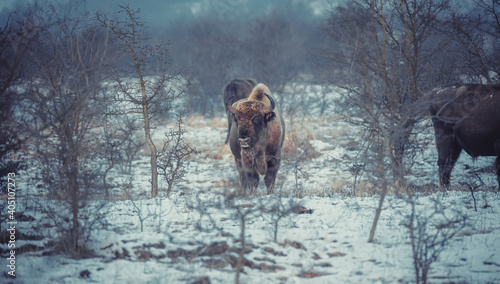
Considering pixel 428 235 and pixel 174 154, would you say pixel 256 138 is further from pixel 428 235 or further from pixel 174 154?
pixel 428 235

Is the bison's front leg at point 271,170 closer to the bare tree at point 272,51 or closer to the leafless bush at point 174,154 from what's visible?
the leafless bush at point 174,154

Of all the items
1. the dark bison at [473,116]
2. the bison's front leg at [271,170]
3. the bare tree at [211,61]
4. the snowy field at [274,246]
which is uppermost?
the bare tree at [211,61]

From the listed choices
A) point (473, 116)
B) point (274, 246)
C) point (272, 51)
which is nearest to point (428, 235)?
point (274, 246)

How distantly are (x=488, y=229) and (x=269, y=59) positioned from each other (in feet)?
67.5

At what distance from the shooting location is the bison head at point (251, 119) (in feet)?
25.2

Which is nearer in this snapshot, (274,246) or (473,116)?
(274,246)

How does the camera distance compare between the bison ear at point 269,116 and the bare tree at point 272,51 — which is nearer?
the bison ear at point 269,116

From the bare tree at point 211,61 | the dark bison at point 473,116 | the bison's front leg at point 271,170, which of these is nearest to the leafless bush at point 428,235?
the dark bison at point 473,116

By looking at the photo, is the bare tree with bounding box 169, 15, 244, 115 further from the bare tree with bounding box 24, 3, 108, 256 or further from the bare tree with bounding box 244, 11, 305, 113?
the bare tree with bounding box 24, 3, 108, 256

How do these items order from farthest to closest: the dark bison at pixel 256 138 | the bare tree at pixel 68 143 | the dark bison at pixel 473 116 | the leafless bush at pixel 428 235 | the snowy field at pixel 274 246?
1. the dark bison at pixel 256 138
2. the dark bison at pixel 473 116
3. the bare tree at pixel 68 143
4. the snowy field at pixel 274 246
5. the leafless bush at pixel 428 235

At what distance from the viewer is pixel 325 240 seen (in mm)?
4816

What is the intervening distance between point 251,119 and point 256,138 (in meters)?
0.39

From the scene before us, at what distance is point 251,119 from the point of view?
25.8 ft

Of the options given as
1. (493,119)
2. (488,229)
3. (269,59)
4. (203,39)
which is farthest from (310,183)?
(203,39)
